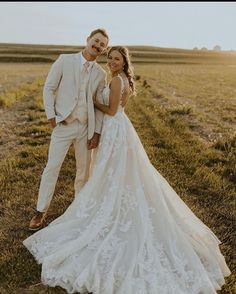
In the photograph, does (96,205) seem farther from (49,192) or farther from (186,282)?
(186,282)

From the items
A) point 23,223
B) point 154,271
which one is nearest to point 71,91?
point 23,223

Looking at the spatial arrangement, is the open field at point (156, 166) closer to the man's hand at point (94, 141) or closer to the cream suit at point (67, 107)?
the cream suit at point (67, 107)

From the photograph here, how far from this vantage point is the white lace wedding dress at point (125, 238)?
17.2 ft

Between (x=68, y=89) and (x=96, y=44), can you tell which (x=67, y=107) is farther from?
(x=96, y=44)

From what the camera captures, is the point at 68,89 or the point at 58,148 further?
the point at 58,148

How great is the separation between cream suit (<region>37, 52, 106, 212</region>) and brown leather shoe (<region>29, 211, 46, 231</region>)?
90 millimetres

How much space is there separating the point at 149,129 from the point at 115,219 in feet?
28.6

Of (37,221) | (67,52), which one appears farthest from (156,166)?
(67,52)

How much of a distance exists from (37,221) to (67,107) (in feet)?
5.88

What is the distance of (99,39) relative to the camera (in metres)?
6.27

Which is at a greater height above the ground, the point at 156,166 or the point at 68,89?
the point at 68,89

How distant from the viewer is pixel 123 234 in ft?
19.3

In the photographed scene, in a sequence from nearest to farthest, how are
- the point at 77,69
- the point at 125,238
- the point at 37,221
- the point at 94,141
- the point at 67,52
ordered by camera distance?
1. the point at 125,238
2. the point at 77,69
3. the point at 94,141
4. the point at 37,221
5. the point at 67,52

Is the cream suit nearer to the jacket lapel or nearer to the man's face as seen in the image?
the jacket lapel
